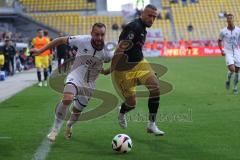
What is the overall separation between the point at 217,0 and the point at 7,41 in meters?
49.0

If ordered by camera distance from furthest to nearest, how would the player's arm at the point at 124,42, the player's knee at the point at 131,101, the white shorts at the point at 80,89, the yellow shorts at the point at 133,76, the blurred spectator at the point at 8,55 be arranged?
the blurred spectator at the point at 8,55 → the player's knee at the point at 131,101 → the yellow shorts at the point at 133,76 → the player's arm at the point at 124,42 → the white shorts at the point at 80,89

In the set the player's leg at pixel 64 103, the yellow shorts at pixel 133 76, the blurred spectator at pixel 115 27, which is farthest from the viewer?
the blurred spectator at pixel 115 27

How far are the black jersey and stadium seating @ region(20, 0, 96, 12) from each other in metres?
59.9

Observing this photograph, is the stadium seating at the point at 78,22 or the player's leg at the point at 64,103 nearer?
the player's leg at the point at 64,103

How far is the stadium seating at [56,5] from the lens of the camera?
226 ft

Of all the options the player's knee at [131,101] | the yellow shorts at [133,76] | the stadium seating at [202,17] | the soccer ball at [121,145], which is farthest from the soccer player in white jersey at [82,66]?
the stadium seating at [202,17]

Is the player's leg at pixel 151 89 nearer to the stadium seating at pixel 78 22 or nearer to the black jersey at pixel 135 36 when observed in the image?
the black jersey at pixel 135 36

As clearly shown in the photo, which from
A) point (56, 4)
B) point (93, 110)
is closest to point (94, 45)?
point (93, 110)

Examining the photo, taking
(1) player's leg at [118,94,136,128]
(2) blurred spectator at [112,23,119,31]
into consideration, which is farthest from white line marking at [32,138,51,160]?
(2) blurred spectator at [112,23,119,31]

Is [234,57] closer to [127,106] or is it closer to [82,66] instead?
[127,106]

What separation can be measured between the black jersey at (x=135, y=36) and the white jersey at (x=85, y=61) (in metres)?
0.58

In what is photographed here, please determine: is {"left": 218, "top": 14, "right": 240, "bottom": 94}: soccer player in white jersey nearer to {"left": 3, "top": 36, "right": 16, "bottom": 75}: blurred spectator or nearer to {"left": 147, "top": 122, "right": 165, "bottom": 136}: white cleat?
{"left": 147, "top": 122, "right": 165, "bottom": 136}: white cleat

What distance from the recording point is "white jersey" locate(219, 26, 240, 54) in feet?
53.7

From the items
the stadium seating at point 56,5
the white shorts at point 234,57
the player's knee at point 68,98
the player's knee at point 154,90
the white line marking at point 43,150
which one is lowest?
the stadium seating at point 56,5
